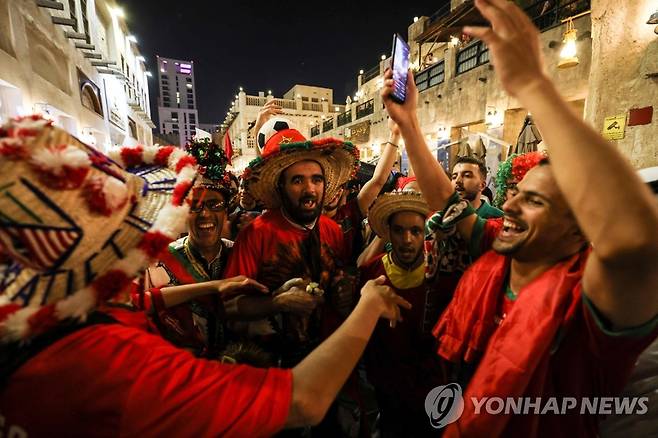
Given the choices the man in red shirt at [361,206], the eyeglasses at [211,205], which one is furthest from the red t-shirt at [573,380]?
the eyeglasses at [211,205]

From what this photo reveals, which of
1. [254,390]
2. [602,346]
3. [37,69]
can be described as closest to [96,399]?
[254,390]

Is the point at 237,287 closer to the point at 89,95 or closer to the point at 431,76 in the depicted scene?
the point at 89,95

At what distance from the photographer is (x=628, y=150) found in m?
6.22

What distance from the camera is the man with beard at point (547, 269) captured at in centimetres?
79

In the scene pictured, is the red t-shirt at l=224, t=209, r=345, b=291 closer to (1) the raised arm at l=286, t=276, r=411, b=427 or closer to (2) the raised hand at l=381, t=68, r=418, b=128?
(1) the raised arm at l=286, t=276, r=411, b=427

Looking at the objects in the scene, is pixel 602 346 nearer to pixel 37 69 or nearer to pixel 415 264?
pixel 415 264

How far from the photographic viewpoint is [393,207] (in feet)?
8.40

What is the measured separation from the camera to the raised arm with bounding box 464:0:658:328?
0.76 meters

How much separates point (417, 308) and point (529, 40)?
1.86 m

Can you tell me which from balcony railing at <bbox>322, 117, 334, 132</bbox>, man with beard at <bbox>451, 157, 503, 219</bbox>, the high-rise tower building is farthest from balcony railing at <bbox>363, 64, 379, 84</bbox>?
the high-rise tower building

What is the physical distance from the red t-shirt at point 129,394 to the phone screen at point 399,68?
1712 millimetres

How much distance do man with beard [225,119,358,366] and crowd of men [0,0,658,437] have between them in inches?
Answer: 0.7

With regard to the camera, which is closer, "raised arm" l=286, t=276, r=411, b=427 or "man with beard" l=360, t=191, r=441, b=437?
"raised arm" l=286, t=276, r=411, b=427

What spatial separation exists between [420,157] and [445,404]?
4.81 feet
